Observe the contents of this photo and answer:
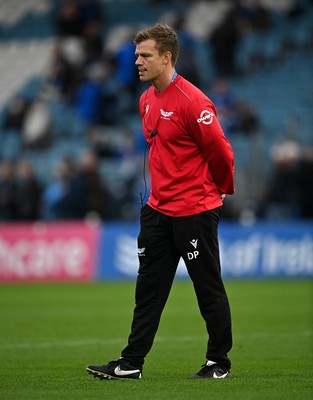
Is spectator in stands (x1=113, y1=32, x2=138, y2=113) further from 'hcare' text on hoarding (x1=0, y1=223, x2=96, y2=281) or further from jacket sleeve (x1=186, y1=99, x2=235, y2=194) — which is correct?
jacket sleeve (x1=186, y1=99, x2=235, y2=194)

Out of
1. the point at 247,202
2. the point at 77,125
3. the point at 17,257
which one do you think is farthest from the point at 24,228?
the point at 77,125

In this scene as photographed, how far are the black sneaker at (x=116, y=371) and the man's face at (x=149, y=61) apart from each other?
81.9 inches

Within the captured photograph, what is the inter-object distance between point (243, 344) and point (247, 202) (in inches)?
427

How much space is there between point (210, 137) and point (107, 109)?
17971 mm

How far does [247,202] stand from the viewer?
21031mm

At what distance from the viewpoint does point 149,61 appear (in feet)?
24.2

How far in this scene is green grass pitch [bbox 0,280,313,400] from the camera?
271 inches

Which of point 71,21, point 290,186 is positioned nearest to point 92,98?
point 71,21

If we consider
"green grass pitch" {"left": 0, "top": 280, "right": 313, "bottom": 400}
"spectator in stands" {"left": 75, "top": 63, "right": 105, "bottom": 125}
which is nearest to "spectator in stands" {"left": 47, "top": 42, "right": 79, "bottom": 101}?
"spectator in stands" {"left": 75, "top": 63, "right": 105, "bottom": 125}

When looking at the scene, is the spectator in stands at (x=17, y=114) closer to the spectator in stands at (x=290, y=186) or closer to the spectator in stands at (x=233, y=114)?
the spectator in stands at (x=233, y=114)

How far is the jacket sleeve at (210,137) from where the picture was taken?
23.6 ft

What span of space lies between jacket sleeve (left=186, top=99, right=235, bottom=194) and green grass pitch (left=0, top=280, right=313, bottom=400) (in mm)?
1546

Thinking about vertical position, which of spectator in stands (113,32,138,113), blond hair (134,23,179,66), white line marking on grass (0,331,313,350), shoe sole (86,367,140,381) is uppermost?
spectator in stands (113,32,138,113)

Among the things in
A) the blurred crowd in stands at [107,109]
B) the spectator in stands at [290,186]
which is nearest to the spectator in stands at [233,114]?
the blurred crowd in stands at [107,109]
